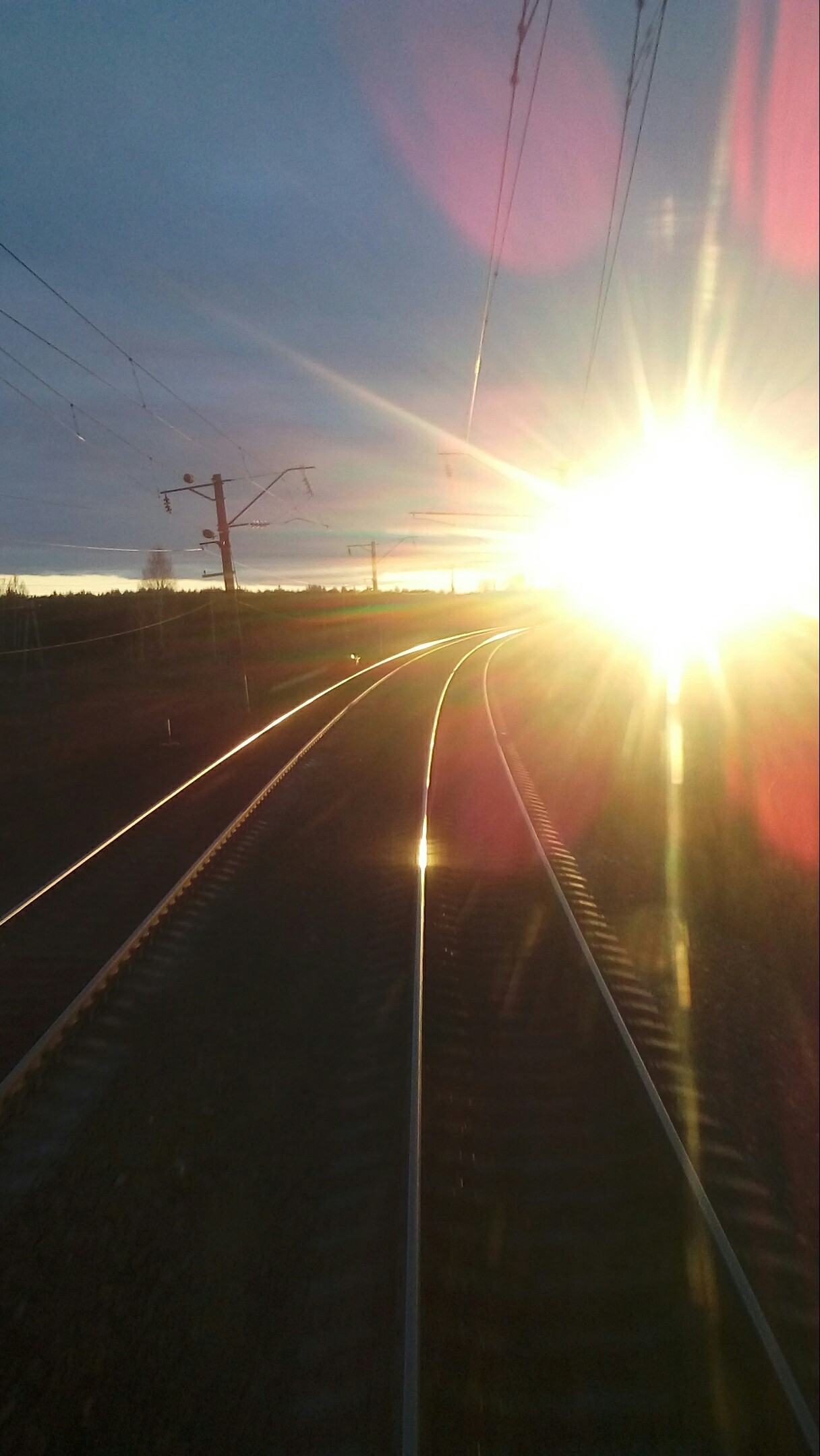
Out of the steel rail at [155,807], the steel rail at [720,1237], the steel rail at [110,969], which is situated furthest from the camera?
the steel rail at [155,807]

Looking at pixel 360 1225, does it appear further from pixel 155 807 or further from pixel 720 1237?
pixel 155 807

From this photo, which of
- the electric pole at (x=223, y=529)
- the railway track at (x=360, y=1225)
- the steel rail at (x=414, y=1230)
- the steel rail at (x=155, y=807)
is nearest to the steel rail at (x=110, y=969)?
the railway track at (x=360, y=1225)

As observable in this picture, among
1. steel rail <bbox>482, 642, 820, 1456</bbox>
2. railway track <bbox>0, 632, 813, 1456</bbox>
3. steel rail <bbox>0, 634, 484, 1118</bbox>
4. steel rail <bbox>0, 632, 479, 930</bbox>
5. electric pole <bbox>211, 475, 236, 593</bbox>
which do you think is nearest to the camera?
steel rail <bbox>482, 642, 820, 1456</bbox>

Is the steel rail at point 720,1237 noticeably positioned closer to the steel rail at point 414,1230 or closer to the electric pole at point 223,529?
the steel rail at point 414,1230

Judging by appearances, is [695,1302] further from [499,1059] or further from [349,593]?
[349,593]

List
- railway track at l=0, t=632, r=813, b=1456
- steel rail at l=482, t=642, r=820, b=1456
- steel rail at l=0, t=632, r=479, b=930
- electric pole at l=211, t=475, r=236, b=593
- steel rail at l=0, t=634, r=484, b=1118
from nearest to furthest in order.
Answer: steel rail at l=482, t=642, r=820, b=1456
railway track at l=0, t=632, r=813, b=1456
steel rail at l=0, t=634, r=484, b=1118
steel rail at l=0, t=632, r=479, b=930
electric pole at l=211, t=475, r=236, b=593

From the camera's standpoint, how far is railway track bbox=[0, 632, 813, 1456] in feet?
10.9

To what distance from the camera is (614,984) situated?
7.11m

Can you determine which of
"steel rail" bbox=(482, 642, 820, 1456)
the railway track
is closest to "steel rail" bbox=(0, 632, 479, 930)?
the railway track

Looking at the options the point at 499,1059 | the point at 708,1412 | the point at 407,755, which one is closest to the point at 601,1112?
the point at 499,1059

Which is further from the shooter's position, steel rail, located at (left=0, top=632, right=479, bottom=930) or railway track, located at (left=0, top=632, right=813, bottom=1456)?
steel rail, located at (left=0, top=632, right=479, bottom=930)

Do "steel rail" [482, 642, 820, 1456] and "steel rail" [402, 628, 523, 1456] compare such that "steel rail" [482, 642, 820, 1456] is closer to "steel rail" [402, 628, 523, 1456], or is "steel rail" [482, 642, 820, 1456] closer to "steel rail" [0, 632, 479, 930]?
"steel rail" [402, 628, 523, 1456]

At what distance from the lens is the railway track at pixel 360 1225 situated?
10.9 ft

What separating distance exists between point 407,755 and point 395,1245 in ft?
46.3
